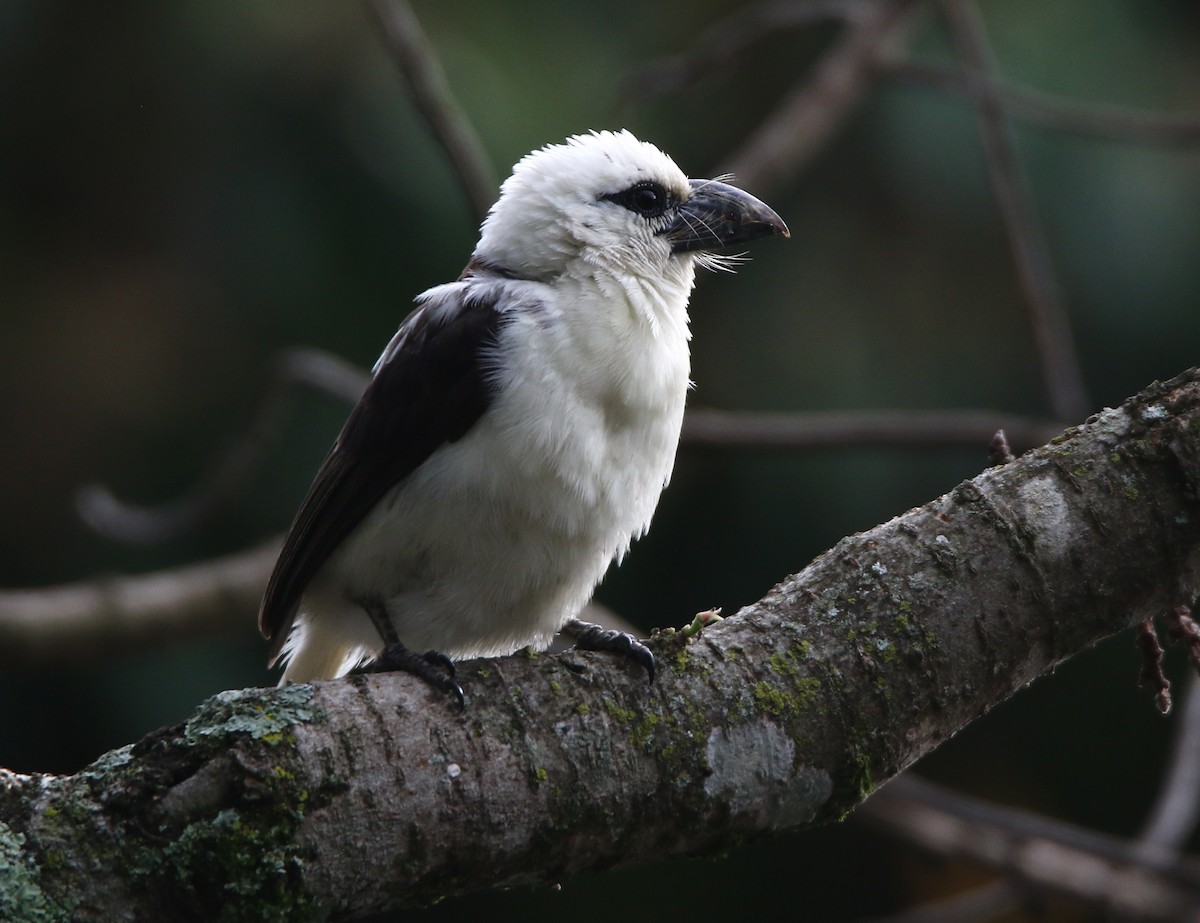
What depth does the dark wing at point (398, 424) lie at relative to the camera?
2834mm

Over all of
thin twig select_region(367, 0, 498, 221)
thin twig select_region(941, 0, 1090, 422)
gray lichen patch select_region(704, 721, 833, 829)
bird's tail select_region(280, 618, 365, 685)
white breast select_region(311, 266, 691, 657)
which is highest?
thin twig select_region(367, 0, 498, 221)

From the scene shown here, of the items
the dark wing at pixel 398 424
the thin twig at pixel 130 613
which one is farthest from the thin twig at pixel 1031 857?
the thin twig at pixel 130 613

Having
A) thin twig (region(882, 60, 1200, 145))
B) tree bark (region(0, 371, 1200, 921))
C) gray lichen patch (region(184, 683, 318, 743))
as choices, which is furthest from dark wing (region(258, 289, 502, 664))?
thin twig (region(882, 60, 1200, 145))

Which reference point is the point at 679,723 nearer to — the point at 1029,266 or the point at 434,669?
the point at 434,669

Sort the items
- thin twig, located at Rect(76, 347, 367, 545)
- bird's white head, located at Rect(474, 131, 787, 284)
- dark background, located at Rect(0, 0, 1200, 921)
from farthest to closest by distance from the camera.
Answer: dark background, located at Rect(0, 0, 1200, 921) < thin twig, located at Rect(76, 347, 367, 545) < bird's white head, located at Rect(474, 131, 787, 284)

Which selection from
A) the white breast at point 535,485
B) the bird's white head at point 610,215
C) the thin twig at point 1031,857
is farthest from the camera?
the thin twig at point 1031,857

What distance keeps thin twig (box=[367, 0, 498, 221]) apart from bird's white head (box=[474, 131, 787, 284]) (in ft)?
2.70

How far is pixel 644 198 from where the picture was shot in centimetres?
327

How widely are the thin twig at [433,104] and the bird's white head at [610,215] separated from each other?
822 millimetres

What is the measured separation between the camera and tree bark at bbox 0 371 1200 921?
5.74ft

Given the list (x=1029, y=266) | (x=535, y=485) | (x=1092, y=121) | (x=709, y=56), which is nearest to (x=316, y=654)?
(x=535, y=485)

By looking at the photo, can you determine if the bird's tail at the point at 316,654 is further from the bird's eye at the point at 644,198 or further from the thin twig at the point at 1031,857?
the thin twig at the point at 1031,857

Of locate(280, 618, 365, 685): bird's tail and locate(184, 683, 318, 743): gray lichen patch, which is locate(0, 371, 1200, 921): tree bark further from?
locate(280, 618, 365, 685): bird's tail

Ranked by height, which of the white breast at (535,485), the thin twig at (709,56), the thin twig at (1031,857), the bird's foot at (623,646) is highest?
the thin twig at (709,56)
